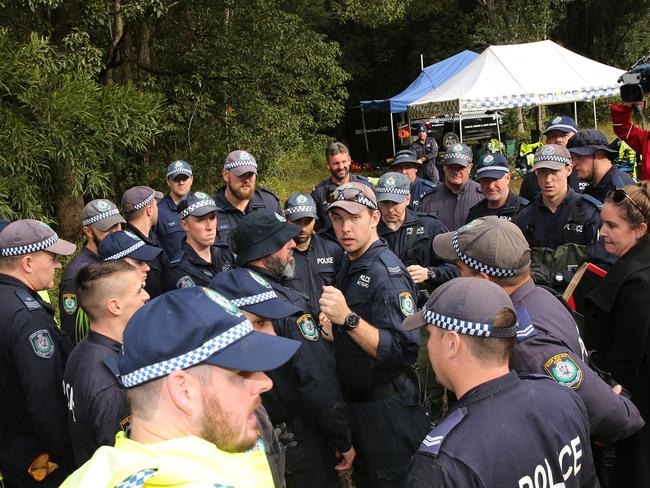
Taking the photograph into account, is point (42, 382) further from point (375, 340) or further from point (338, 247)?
point (338, 247)

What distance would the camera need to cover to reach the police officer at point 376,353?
3.29 meters

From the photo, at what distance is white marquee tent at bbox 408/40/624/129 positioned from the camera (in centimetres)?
1717

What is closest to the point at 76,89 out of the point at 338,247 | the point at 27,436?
the point at 338,247

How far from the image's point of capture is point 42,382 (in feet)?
11.1

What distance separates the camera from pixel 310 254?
16.6 ft

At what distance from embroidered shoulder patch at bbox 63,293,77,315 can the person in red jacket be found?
16.7 ft

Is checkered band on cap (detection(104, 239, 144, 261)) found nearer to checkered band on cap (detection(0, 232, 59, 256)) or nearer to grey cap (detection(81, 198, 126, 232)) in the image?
checkered band on cap (detection(0, 232, 59, 256))

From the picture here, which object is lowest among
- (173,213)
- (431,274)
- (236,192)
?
(431,274)

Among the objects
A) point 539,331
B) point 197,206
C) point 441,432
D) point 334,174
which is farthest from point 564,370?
point 334,174

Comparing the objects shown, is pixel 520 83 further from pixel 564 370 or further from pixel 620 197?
pixel 564 370

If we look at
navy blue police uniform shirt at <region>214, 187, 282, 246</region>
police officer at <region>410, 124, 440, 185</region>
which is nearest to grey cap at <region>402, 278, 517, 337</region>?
navy blue police uniform shirt at <region>214, 187, 282, 246</region>

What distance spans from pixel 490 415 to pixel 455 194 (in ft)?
15.8

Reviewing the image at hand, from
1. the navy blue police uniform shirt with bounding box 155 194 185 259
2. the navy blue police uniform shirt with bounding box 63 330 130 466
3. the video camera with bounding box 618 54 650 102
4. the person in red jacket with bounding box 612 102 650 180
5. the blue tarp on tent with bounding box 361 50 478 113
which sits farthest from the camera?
the blue tarp on tent with bounding box 361 50 478 113

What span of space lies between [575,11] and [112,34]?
28457mm
